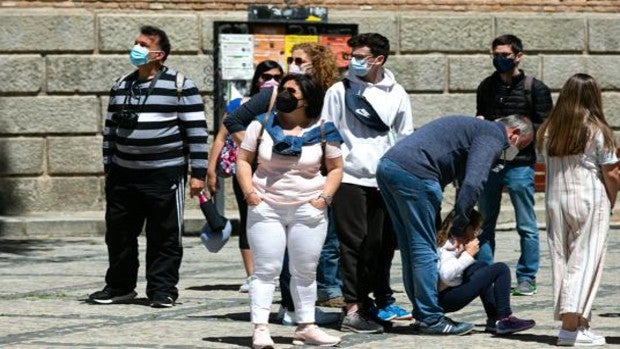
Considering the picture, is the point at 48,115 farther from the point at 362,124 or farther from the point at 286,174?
the point at 286,174

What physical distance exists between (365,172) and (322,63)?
3.33 ft

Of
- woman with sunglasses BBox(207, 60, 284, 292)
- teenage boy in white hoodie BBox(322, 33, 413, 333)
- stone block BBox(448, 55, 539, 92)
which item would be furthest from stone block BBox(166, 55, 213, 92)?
teenage boy in white hoodie BBox(322, 33, 413, 333)

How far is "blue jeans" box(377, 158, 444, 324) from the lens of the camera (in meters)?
10.2

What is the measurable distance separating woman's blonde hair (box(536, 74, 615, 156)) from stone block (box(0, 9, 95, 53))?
962 centimetres

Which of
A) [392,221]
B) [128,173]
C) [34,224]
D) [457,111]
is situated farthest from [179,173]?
[457,111]

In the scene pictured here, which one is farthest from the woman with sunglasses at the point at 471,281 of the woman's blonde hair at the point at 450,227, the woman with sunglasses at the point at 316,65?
the woman with sunglasses at the point at 316,65

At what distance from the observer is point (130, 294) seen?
1215cm

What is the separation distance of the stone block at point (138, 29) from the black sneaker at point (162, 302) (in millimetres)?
7580

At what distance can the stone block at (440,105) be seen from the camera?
20.0m

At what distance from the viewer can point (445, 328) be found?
10.2 m

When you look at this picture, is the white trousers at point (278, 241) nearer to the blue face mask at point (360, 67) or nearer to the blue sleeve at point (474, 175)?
the blue sleeve at point (474, 175)

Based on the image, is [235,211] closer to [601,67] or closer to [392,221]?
[601,67]

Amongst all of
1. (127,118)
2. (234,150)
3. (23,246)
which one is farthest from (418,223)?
(23,246)

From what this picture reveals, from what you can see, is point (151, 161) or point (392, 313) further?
point (151, 161)
